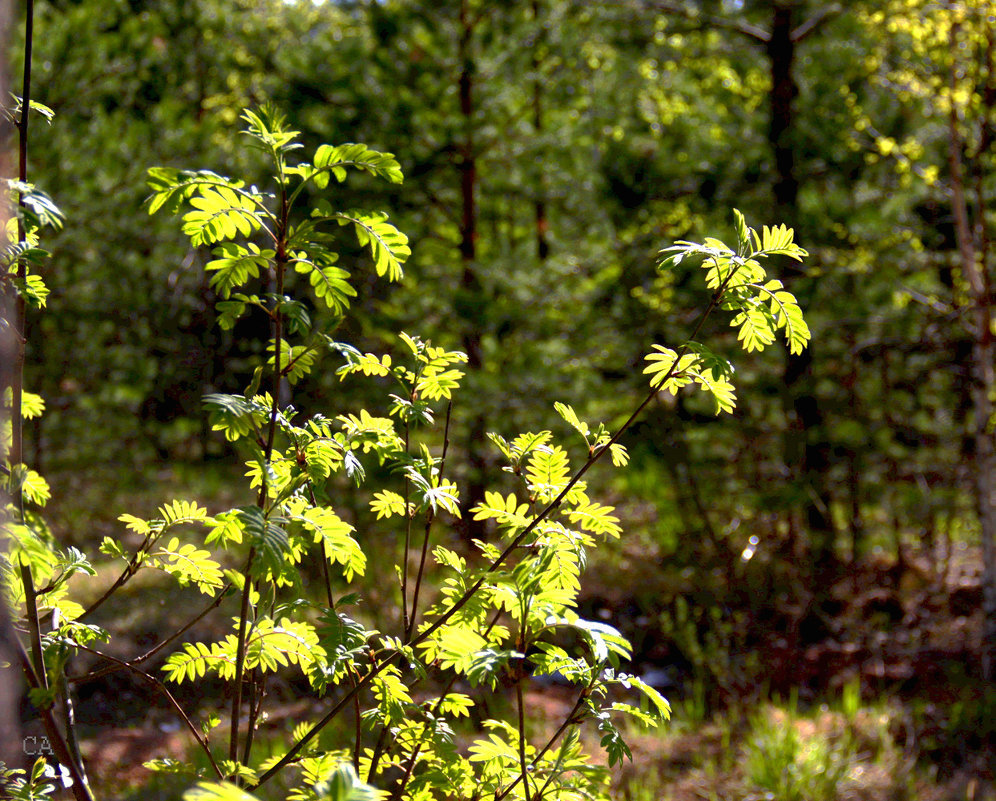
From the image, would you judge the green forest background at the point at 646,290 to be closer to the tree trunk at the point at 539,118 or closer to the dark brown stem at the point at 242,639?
the tree trunk at the point at 539,118

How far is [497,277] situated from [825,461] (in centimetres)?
273

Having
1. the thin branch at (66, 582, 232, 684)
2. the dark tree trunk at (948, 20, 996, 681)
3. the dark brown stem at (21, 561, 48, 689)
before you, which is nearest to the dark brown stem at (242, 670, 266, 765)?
the thin branch at (66, 582, 232, 684)

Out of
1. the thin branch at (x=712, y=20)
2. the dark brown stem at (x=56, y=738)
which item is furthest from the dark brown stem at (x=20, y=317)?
the thin branch at (x=712, y=20)

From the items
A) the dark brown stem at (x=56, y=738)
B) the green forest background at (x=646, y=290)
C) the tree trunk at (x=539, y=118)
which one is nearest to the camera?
the dark brown stem at (x=56, y=738)

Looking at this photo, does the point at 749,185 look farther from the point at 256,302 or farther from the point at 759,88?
the point at 256,302

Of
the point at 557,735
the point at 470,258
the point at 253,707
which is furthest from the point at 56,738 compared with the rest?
the point at 470,258

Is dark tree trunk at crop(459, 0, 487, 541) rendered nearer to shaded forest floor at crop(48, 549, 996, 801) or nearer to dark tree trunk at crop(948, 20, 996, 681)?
shaded forest floor at crop(48, 549, 996, 801)

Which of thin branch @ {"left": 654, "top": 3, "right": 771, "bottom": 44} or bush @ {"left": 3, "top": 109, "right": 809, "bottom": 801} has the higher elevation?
thin branch @ {"left": 654, "top": 3, "right": 771, "bottom": 44}

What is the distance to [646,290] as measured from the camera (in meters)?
6.44

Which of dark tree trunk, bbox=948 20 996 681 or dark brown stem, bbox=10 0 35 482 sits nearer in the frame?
dark brown stem, bbox=10 0 35 482

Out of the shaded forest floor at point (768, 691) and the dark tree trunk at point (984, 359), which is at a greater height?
the dark tree trunk at point (984, 359)

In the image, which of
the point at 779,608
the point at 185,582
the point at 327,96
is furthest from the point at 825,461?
the point at 185,582

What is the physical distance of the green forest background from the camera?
557cm

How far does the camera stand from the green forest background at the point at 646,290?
5570 mm
